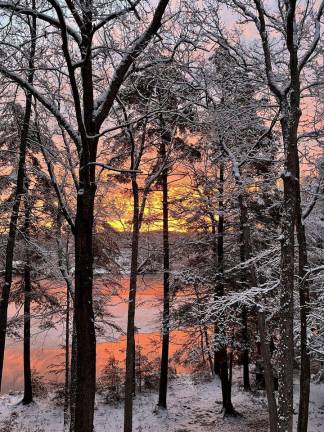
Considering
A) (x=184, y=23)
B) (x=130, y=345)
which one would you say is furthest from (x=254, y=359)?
(x=184, y=23)

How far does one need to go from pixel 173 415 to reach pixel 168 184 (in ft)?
31.0

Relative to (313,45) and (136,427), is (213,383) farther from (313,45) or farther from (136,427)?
(313,45)

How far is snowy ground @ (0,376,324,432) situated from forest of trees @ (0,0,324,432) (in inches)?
8.3

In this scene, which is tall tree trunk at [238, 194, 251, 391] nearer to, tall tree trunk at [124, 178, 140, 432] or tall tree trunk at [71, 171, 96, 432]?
tall tree trunk at [124, 178, 140, 432]

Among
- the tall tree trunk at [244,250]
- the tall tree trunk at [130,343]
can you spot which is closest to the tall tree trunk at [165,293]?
the tall tree trunk at [244,250]

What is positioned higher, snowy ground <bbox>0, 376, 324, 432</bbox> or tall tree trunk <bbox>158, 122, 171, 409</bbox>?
tall tree trunk <bbox>158, 122, 171, 409</bbox>

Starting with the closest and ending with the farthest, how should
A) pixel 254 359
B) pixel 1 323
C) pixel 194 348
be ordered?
pixel 1 323
pixel 194 348
pixel 254 359

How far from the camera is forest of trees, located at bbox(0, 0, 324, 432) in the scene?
24.0 feet

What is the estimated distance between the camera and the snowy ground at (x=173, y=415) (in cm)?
1622

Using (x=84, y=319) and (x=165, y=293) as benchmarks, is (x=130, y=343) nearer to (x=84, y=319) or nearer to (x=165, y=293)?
(x=165, y=293)

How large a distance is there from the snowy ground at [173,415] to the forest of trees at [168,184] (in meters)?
0.21

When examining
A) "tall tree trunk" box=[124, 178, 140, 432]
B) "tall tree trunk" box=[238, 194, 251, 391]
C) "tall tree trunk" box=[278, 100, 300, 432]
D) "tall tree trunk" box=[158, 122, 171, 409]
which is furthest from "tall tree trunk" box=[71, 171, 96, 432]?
"tall tree trunk" box=[158, 122, 171, 409]

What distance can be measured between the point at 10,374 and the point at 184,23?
22.0 m

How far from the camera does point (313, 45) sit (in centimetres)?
860
